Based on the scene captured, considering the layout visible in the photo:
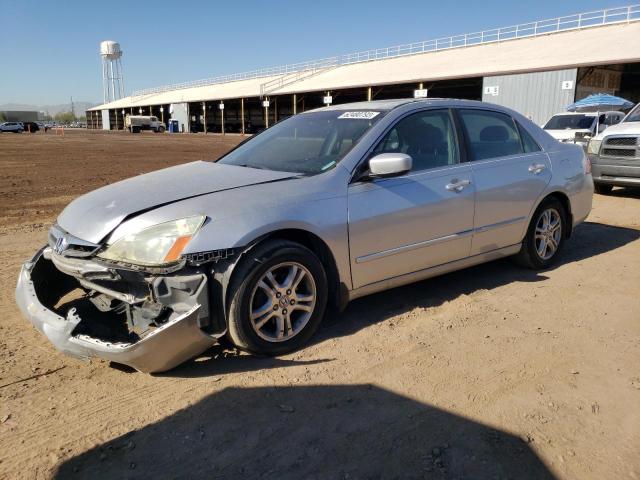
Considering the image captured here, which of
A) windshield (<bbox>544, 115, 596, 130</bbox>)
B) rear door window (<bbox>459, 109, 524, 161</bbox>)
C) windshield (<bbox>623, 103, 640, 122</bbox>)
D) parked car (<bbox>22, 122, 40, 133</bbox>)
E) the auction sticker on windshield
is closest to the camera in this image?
the auction sticker on windshield

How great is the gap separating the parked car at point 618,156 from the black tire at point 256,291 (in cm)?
859

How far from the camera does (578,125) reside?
1500 centimetres

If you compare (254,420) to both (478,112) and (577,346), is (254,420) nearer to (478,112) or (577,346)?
(577,346)

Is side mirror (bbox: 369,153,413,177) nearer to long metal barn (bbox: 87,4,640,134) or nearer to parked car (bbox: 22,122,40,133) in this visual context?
long metal barn (bbox: 87,4,640,134)

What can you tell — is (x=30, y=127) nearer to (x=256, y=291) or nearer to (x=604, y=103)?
(x=604, y=103)

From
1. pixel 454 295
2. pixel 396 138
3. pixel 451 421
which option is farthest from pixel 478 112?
pixel 451 421

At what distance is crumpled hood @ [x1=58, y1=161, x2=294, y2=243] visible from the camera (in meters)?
3.24

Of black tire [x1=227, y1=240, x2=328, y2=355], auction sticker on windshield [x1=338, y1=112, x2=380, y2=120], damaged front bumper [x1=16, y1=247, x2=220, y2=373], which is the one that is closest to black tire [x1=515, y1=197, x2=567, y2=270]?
auction sticker on windshield [x1=338, y1=112, x2=380, y2=120]

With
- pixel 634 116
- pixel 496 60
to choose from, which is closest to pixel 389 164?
pixel 634 116

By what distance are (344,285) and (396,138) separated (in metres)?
1.26

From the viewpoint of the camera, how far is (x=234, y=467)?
7.85 feet

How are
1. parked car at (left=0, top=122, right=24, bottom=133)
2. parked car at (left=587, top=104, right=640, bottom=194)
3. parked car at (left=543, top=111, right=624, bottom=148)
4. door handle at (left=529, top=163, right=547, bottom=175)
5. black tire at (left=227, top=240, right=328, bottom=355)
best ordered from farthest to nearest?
1. parked car at (left=0, top=122, right=24, bottom=133)
2. parked car at (left=543, top=111, right=624, bottom=148)
3. parked car at (left=587, top=104, right=640, bottom=194)
4. door handle at (left=529, top=163, right=547, bottom=175)
5. black tire at (left=227, top=240, right=328, bottom=355)

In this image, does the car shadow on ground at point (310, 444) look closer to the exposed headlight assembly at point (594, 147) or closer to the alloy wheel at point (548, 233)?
the alloy wheel at point (548, 233)

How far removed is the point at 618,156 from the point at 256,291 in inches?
364
